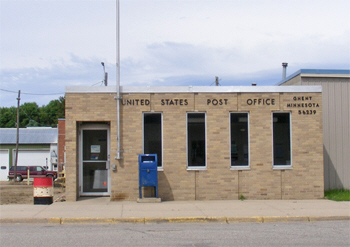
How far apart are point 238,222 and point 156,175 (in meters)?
3.27

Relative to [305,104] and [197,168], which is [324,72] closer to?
[305,104]

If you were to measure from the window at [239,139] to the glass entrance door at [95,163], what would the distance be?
431 cm

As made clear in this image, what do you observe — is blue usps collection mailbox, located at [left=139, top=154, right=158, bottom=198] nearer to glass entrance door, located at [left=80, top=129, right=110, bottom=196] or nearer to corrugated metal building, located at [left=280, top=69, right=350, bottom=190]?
glass entrance door, located at [left=80, top=129, right=110, bottom=196]

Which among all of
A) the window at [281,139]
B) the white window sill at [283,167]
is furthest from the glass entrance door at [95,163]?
the window at [281,139]

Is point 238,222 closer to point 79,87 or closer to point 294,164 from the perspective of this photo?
point 294,164

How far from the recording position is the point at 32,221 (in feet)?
32.8

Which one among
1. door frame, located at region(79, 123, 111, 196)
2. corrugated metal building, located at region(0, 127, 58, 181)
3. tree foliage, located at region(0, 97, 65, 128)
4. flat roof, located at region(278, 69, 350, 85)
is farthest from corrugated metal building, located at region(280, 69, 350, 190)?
tree foliage, located at region(0, 97, 65, 128)

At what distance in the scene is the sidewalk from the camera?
10.0 metres

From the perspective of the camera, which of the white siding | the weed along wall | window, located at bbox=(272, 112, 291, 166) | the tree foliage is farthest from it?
the tree foliage

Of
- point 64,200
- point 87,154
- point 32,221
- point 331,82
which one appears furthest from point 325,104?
point 32,221

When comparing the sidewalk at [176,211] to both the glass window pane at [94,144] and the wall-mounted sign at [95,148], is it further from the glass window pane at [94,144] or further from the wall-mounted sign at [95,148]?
the wall-mounted sign at [95,148]

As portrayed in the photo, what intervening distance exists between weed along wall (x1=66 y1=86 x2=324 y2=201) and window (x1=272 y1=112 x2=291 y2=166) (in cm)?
3

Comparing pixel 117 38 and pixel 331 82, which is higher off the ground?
pixel 117 38

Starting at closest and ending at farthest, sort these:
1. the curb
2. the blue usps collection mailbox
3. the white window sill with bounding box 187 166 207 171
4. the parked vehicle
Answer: the curb
the blue usps collection mailbox
the white window sill with bounding box 187 166 207 171
the parked vehicle
